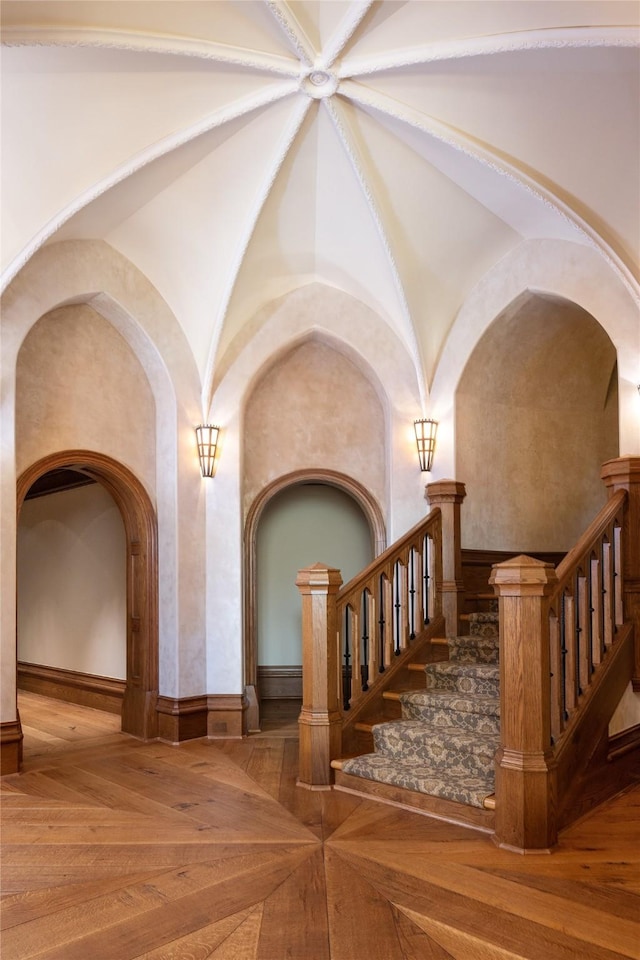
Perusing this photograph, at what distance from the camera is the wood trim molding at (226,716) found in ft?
23.3

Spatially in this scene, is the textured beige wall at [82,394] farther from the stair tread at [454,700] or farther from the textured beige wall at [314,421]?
the stair tread at [454,700]

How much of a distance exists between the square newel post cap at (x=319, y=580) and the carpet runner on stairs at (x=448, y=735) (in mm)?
1058

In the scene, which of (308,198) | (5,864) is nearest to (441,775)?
(5,864)

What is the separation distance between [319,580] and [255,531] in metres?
2.41

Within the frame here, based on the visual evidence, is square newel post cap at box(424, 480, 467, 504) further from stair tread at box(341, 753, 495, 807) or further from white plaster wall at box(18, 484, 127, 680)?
white plaster wall at box(18, 484, 127, 680)

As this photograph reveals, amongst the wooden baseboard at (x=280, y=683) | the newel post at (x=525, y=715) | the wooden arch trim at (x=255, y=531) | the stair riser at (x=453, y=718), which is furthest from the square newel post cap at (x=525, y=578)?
the wooden baseboard at (x=280, y=683)

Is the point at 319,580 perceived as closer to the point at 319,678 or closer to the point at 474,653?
the point at 319,678

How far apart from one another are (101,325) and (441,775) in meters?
4.80

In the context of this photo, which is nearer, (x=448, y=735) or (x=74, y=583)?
(x=448, y=735)

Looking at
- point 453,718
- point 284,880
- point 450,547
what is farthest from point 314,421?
point 284,880

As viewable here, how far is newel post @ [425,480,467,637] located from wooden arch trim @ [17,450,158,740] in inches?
104

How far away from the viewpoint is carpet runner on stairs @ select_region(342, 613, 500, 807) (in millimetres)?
4848

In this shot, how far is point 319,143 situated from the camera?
612 cm

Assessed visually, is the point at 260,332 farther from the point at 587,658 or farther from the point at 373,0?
the point at 587,658
